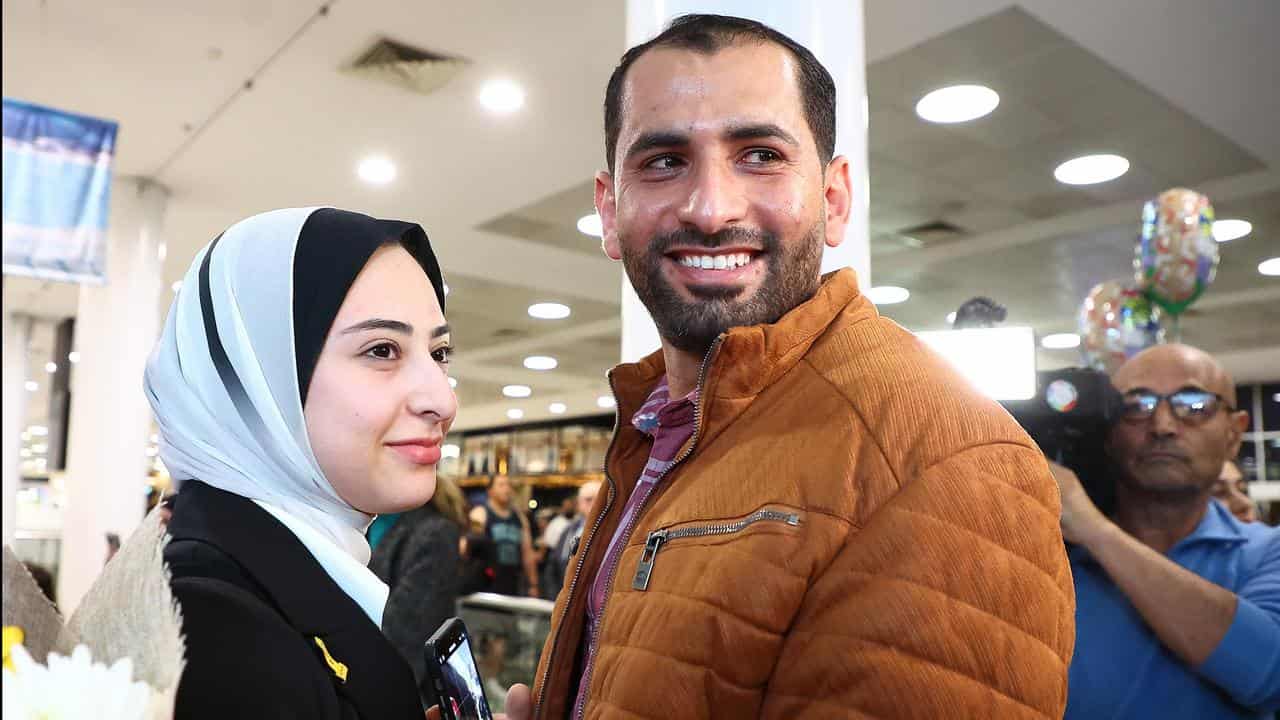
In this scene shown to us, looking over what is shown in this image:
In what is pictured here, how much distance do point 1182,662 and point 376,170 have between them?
477 cm

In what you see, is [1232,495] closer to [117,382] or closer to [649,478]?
[649,478]

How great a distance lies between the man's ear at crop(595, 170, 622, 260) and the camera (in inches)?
55.2

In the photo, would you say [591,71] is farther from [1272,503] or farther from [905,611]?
[1272,503]

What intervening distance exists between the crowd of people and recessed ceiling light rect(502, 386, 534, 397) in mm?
13289

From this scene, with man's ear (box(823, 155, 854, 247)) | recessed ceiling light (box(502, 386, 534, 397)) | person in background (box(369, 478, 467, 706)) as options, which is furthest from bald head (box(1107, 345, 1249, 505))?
recessed ceiling light (box(502, 386, 534, 397))

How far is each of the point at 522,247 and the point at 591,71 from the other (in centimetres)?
284

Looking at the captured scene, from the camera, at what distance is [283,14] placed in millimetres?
3754

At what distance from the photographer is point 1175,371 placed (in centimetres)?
196

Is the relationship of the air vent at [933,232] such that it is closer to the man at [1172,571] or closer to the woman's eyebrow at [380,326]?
the man at [1172,571]

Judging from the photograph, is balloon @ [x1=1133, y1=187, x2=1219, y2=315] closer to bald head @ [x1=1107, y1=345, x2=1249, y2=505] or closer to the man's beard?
bald head @ [x1=1107, y1=345, x2=1249, y2=505]

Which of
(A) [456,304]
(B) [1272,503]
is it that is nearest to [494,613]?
(A) [456,304]

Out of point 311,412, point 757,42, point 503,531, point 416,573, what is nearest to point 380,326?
point 311,412

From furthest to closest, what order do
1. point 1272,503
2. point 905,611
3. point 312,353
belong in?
point 1272,503
point 312,353
point 905,611

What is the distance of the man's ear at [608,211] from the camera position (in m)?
1.40
